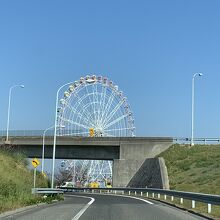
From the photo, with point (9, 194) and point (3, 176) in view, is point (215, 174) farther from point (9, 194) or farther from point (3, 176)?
point (9, 194)

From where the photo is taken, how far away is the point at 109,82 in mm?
82438

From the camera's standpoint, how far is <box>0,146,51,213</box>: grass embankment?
2423cm

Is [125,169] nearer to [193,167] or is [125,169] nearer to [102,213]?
[193,167]

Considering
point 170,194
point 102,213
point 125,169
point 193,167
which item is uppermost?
point 193,167

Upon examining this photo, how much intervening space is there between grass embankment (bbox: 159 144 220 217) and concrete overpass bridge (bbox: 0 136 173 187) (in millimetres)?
2104

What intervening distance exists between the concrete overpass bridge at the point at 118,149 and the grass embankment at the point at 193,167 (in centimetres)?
210

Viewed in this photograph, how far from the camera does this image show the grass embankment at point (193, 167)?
1891 inches

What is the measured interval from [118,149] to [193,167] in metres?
12.7

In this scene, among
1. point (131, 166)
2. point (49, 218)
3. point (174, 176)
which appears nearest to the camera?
point (49, 218)

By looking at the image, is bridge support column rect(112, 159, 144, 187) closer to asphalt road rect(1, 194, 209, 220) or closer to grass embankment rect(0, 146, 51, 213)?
grass embankment rect(0, 146, 51, 213)

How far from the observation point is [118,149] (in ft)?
225

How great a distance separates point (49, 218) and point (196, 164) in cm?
4386

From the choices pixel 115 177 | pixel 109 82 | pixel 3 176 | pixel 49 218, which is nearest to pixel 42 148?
pixel 115 177

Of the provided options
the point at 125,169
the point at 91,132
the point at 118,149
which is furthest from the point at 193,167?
the point at 91,132
